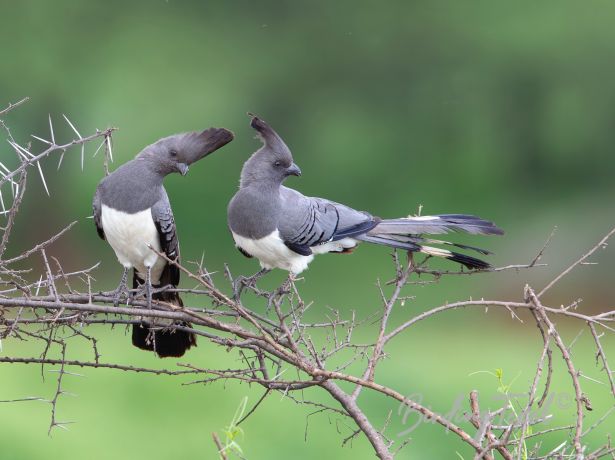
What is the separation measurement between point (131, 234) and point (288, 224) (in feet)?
1.49

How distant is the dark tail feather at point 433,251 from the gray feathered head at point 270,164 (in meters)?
0.32

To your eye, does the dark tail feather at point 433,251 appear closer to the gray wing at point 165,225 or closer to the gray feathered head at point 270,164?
the gray feathered head at point 270,164

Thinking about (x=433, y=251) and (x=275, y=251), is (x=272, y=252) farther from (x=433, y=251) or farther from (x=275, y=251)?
(x=433, y=251)

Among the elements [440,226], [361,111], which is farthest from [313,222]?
[361,111]

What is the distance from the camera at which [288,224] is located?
113 inches

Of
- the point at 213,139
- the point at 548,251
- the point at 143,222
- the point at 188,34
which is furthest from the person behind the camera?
the point at 188,34

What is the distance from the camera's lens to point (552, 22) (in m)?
8.02

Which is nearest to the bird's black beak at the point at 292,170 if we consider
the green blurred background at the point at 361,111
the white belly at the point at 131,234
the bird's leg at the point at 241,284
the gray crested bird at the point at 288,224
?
the gray crested bird at the point at 288,224

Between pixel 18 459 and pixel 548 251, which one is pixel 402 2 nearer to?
pixel 548 251

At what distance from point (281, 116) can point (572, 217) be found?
251 cm

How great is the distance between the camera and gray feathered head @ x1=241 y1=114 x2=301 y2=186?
109 inches

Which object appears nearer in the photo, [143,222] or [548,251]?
[143,222]

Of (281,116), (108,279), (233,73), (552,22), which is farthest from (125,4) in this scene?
(552,22)

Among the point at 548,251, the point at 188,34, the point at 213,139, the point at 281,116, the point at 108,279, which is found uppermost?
the point at 213,139
